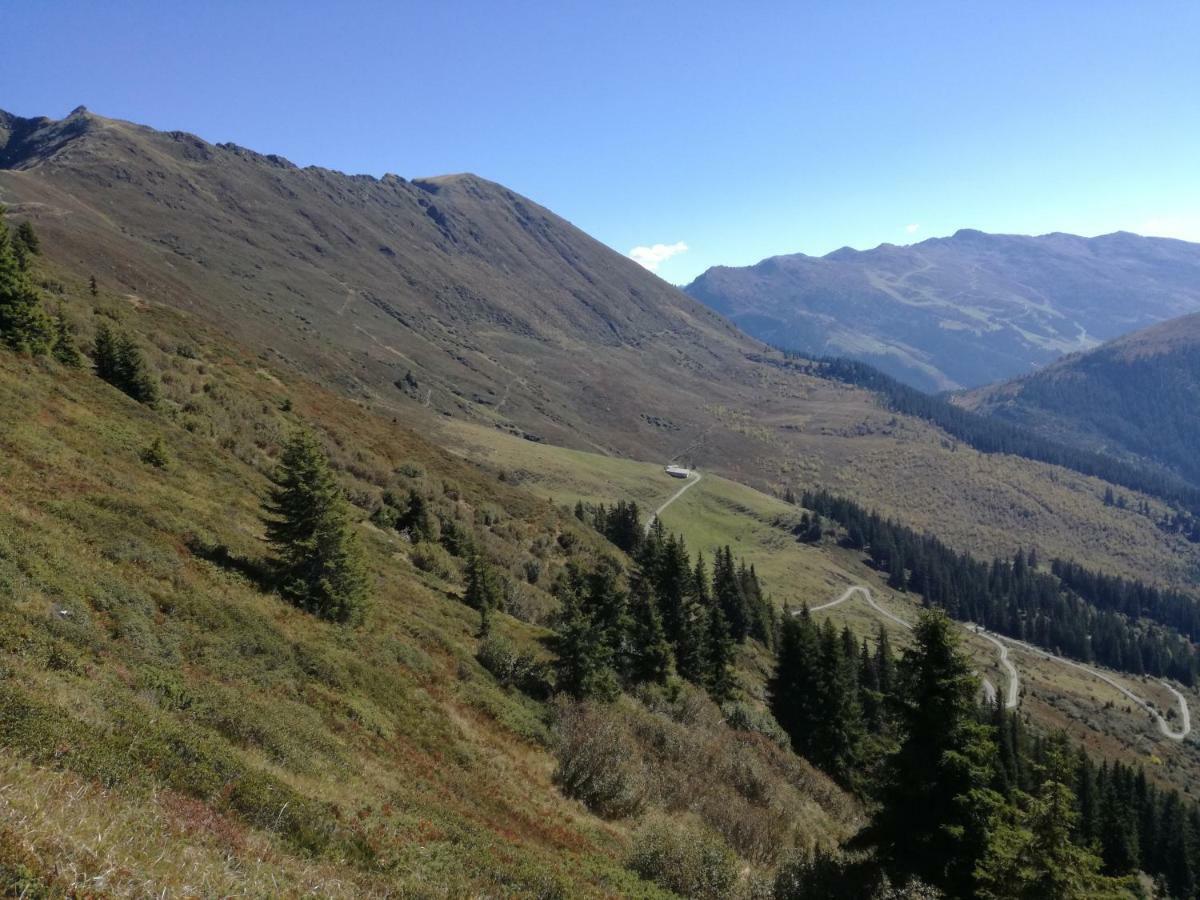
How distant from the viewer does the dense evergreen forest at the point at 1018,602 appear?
13862 centimetres

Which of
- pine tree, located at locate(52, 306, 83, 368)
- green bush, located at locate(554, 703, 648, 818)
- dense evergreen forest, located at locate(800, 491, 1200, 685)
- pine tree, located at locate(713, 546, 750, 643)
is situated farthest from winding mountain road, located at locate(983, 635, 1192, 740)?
pine tree, located at locate(52, 306, 83, 368)

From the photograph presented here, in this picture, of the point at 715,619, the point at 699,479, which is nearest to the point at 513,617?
the point at 715,619

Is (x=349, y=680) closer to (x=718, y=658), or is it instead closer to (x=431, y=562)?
(x=431, y=562)

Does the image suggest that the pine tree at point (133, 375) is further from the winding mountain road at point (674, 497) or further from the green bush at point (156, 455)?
the winding mountain road at point (674, 497)

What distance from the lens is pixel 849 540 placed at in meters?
163

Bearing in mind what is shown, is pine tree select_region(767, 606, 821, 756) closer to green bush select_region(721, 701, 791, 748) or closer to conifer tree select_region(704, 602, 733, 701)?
green bush select_region(721, 701, 791, 748)

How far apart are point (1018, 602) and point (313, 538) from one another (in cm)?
17325

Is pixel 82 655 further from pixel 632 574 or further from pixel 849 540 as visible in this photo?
pixel 849 540

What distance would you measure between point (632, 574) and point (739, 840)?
40387 mm

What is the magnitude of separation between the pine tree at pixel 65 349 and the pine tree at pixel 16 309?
1320 mm

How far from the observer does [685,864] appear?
1619 cm

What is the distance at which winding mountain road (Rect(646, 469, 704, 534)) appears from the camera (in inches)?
4899

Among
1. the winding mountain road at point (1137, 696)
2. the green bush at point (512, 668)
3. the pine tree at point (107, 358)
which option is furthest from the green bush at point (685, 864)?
the winding mountain road at point (1137, 696)

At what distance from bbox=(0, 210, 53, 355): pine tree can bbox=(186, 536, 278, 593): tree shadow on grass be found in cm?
1734
